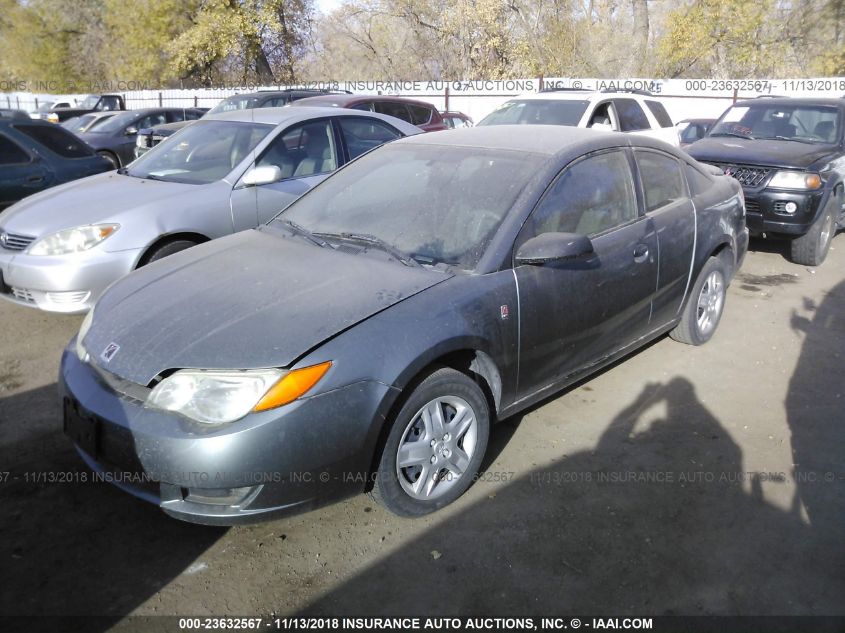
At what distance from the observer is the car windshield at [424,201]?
3518 mm

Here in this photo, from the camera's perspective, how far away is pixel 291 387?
2.69 meters

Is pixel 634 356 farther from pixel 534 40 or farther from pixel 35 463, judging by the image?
pixel 534 40

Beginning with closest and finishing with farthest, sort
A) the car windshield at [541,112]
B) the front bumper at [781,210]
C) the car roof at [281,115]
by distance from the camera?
the car roof at [281,115]
the front bumper at [781,210]
the car windshield at [541,112]

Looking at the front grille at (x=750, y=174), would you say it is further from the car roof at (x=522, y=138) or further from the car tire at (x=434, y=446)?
the car tire at (x=434, y=446)

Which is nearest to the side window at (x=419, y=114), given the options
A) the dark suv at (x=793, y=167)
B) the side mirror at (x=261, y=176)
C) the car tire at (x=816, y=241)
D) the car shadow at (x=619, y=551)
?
the dark suv at (x=793, y=167)

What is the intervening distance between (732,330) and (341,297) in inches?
153

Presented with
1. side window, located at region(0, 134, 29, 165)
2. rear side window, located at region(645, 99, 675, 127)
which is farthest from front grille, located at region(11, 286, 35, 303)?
rear side window, located at region(645, 99, 675, 127)

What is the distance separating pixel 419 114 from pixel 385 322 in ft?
29.5

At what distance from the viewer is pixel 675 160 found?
15.7 feet

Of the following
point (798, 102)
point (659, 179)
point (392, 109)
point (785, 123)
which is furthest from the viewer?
point (392, 109)

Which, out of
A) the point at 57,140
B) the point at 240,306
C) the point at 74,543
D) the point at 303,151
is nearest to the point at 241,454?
the point at 240,306

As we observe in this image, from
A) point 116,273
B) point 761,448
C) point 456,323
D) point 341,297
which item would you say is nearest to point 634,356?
point 761,448

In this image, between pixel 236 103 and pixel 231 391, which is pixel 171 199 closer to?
pixel 231 391

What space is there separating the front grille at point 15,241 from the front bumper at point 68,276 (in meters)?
0.13
